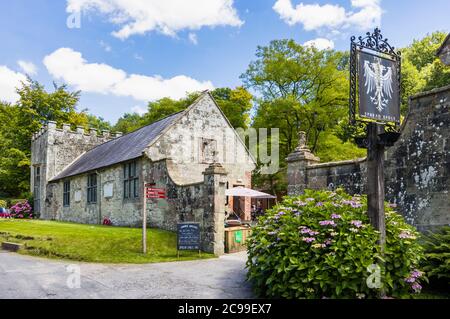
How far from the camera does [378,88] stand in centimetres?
749

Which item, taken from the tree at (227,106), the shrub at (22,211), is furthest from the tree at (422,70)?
the shrub at (22,211)

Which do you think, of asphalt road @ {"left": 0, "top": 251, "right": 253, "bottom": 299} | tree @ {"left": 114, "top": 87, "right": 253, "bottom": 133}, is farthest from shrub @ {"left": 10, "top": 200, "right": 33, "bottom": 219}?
asphalt road @ {"left": 0, "top": 251, "right": 253, "bottom": 299}

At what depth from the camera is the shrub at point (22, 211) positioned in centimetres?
3659

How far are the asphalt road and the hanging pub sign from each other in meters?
4.39

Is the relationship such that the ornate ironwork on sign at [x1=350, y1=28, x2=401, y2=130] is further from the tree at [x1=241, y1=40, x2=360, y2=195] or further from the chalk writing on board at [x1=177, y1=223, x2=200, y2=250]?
the tree at [x1=241, y1=40, x2=360, y2=195]

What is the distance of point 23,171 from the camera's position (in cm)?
4562

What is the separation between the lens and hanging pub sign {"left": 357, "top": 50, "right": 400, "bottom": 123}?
7297 mm

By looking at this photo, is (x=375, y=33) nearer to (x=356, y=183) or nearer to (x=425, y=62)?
(x=356, y=183)

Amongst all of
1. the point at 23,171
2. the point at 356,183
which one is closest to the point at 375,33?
the point at 356,183

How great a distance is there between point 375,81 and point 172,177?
1118 centimetres

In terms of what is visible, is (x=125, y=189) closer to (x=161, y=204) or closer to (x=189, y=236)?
(x=161, y=204)

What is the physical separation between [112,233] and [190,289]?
28.3 ft

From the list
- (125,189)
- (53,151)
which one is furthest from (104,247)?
(53,151)

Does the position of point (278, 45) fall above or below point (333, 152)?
above
